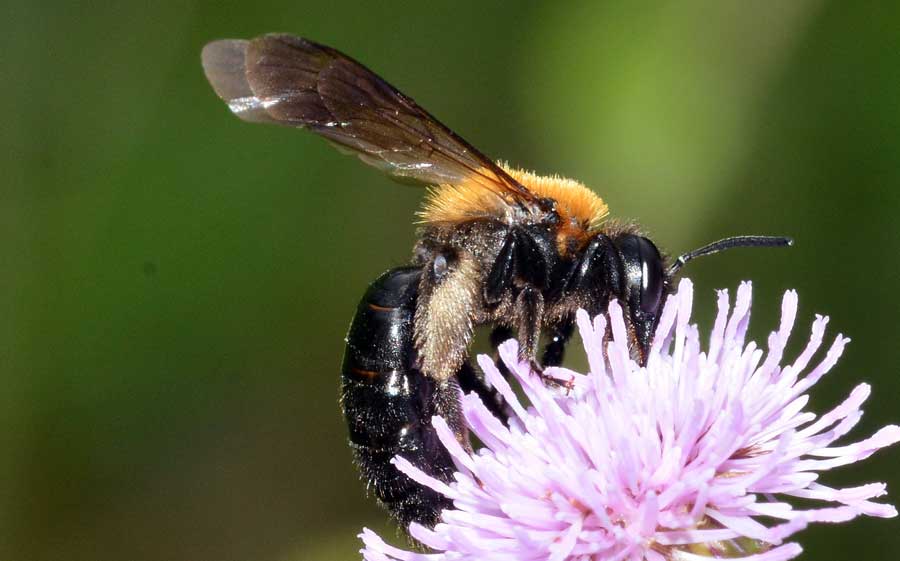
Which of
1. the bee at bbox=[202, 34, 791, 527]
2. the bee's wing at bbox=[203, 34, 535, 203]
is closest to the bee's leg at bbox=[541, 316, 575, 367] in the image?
the bee at bbox=[202, 34, 791, 527]

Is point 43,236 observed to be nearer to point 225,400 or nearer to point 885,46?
point 225,400

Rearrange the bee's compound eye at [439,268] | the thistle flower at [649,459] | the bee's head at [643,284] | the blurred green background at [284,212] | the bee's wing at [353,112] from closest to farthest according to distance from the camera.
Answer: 1. the thistle flower at [649,459]
2. the bee's head at [643,284]
3. the bee's compound eye at [439,268]
4. the bee's wing at [353,112]
5. the blurred green background at [284,212]

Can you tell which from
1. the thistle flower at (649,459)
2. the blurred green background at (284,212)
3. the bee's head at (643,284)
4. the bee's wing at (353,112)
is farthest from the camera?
the blurred green background at (284,212)

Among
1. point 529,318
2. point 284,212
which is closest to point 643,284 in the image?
point 529,318

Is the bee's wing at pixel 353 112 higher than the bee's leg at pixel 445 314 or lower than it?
higher

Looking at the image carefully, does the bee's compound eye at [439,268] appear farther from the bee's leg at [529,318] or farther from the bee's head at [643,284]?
the bee's head at [643,284]

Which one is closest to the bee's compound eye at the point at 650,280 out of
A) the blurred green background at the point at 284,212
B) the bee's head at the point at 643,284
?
the bee's head at the point at 643,284
